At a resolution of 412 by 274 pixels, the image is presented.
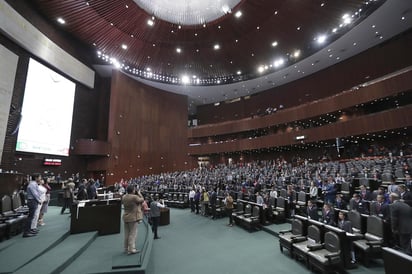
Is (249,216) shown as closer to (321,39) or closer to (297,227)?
(297,227)

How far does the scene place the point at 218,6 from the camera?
16.2 metres

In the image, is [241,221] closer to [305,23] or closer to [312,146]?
[305,23]

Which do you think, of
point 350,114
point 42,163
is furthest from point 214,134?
point 42,163

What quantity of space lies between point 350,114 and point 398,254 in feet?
64.1

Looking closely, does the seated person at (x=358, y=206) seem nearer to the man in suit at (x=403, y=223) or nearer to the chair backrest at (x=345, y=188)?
the man in suit at (x=403, y=223)

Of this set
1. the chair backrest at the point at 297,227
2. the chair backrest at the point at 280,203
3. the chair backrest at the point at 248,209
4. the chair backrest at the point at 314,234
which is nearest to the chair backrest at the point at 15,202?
the chair backrest at the point at 248,209

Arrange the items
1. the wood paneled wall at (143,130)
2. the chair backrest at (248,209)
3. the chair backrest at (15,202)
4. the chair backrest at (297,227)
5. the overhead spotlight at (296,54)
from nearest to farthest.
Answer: the chair backrest at (297,227) < the chair backrest at (15,202) < the chair backrest at (248,209) < the overhead spotlight at (296,54) < the wood paneled wall at (143,130)

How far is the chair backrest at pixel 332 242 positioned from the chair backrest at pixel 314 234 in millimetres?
247

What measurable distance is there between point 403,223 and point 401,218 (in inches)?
3.5

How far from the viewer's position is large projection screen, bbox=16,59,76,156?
1259 cm

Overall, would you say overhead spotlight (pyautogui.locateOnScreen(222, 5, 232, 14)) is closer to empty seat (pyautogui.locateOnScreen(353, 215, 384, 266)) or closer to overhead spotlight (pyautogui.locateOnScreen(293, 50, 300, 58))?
overhead spotlight (pyautogui.locateOnScreen(293, 50, 300, 58))

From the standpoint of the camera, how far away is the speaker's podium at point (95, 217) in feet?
18.8

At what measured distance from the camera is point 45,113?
13820 mm

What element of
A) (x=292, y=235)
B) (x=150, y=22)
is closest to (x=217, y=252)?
(x=292, y=235)
